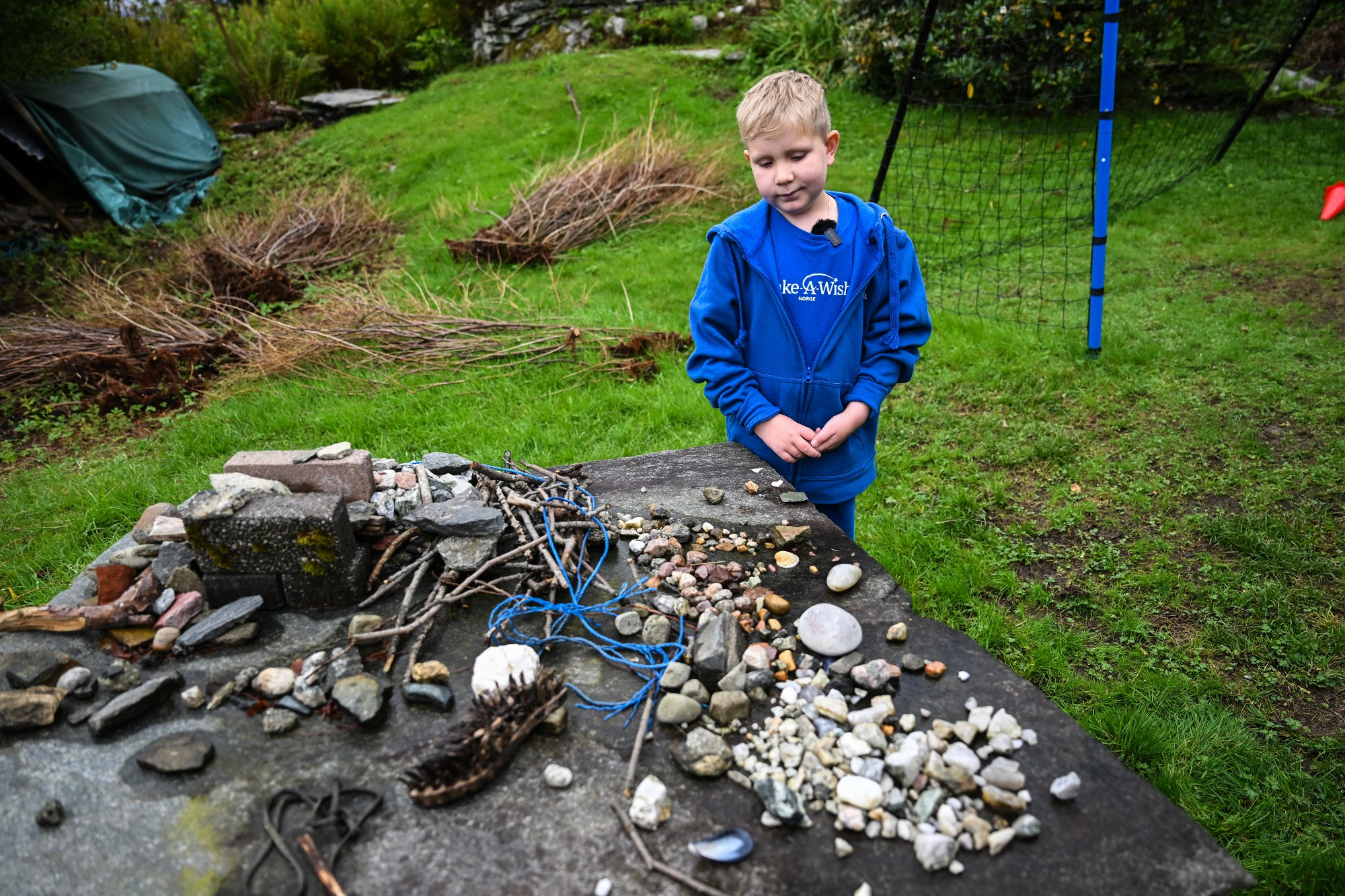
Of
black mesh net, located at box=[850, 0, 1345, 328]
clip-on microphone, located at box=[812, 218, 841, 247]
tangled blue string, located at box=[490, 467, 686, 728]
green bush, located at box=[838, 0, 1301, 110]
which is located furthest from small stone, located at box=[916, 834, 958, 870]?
green bush, located at box=[838, 0, 1301, 110]

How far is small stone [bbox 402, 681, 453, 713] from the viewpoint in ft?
5.67

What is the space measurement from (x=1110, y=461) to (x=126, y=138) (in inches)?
445

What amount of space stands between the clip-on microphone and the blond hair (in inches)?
9.9

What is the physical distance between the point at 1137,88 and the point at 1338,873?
10038 millimetres

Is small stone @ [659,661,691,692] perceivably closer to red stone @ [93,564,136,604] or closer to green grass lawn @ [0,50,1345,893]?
red stone @ [93,564,136,604]

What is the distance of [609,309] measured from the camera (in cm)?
645

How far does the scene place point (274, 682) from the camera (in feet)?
5.84

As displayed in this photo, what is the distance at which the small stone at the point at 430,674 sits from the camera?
1.79 m

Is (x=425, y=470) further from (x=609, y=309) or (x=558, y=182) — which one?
(x=558, y=182)

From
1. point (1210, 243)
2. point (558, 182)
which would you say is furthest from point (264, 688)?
point (1210, 243)

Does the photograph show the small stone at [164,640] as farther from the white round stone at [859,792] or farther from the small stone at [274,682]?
the white round stone at [859,792]

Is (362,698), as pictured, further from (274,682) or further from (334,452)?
(334,452)

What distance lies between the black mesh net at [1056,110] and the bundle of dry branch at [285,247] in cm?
580

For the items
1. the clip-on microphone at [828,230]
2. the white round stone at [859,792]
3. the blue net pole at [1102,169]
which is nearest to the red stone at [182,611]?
the white round stone at [859,792]
